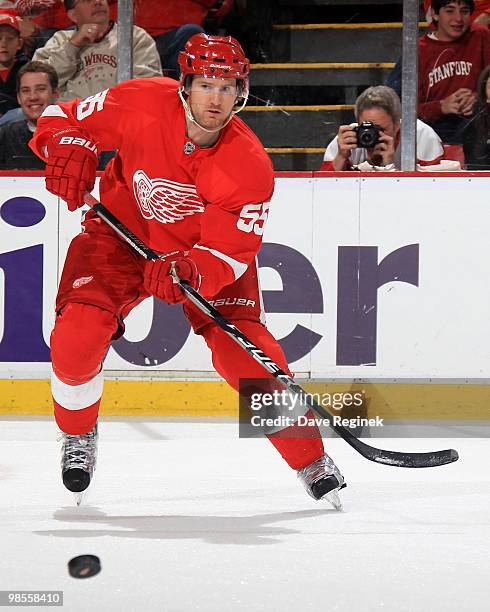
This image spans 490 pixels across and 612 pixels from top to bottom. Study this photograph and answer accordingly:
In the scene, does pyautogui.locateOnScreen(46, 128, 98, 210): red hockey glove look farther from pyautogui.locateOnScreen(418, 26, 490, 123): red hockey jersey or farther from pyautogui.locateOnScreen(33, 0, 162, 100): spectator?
pyautogui.locateOnScreen(418, 26, 490, 123): red hockey jersey

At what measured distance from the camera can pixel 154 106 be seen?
2.71m

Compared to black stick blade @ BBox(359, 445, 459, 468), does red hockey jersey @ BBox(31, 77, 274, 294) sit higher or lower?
higher

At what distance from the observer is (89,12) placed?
14.0 ft

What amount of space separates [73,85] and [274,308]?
1.11 meters

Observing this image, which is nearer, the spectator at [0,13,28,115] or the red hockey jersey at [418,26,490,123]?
the red hockey jersey at [418,26,490,123]

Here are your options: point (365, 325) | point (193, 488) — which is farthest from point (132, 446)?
point (365, 325)

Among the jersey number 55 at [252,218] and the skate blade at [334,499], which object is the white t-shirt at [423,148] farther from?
the skate blade at [334,499]

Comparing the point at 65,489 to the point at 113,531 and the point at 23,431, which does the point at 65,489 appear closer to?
the point at 113,531

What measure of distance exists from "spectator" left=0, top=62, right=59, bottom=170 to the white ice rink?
1150mm

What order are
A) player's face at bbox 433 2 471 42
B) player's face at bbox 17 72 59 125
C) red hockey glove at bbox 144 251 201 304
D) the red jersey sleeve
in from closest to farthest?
red hockey glove at bbox 144 251 201 304 < the red jersey sleeve < player's face at bbox 433 2 471 42 < player's face at bbox 17 72 59 125

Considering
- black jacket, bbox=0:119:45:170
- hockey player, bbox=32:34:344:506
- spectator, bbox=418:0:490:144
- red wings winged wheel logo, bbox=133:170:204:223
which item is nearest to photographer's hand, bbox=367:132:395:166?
spectator, bbox=418:0:490:144

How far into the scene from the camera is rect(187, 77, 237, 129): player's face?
8.40 feet

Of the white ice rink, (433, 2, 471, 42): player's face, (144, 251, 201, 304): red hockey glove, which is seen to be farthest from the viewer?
(433, 2, 471, 42): player's face

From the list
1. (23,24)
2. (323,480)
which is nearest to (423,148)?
(23,24)
